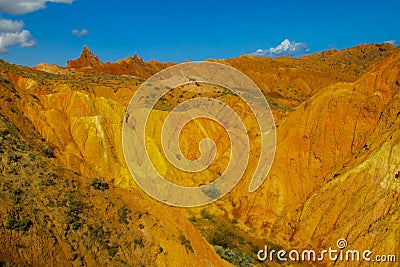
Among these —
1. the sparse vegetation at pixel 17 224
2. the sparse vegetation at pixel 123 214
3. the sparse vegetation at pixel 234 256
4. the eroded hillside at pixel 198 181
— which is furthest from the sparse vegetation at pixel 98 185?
the sparse vegetation at pixel 234 256

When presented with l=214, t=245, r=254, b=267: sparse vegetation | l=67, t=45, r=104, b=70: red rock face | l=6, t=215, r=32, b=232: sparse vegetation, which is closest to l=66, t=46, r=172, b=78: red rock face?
l=67, t=45, r=104, b=70: red rock face

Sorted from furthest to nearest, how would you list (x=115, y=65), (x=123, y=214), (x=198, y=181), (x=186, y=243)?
1. (x=115, y=65)
2. (x=198, y=181)
3. (x=186, y=243)
4. (x=123, y=214)

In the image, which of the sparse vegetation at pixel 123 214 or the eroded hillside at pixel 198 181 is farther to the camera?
the sparse vegetation at pixel 123 214

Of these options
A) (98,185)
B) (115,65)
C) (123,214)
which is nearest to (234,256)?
(123,214)

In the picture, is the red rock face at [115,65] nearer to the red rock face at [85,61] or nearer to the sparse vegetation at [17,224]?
the red rock face at [85,61]

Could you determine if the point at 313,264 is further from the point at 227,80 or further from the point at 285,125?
the point at 227,80

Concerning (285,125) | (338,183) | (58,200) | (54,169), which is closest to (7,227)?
(58,200)

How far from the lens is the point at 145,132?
39688 millimetres

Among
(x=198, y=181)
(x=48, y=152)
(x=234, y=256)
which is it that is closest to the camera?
(x=234, y=256)

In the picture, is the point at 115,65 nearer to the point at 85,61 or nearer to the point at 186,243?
the point at 85,61

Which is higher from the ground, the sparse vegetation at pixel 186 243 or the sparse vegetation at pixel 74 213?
the sparse vegetation at pixel 74 213

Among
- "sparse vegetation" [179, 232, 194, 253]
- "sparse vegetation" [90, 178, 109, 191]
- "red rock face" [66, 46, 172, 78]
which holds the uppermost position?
"red rock face" [66, 46, 172, 78]

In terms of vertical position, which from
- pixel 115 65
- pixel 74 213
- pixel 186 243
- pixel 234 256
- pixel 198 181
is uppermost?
pixel 115 65

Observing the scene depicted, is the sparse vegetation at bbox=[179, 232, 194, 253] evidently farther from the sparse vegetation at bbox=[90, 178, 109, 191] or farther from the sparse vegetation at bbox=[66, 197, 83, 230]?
the sparse vegetation at bbox=[66, 197, 83, 230]
